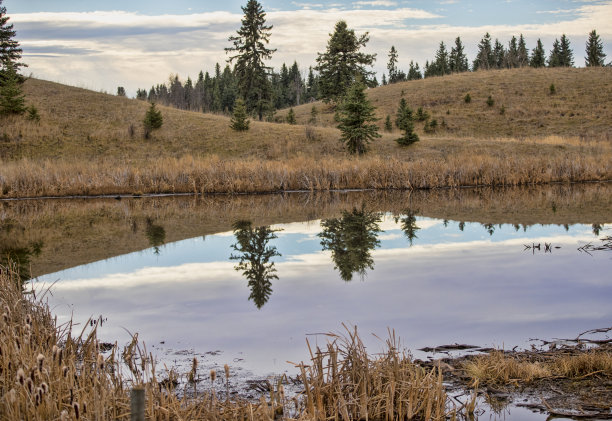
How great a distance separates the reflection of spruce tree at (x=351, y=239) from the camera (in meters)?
11.9

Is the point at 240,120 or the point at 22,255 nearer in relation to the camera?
the point at 22,255

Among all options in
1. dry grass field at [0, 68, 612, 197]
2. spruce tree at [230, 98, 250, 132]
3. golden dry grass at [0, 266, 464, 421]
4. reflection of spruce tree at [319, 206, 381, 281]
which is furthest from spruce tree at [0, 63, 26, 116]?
golden dry grass at [0, 266, 464, 421]

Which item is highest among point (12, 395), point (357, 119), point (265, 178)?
point (357, 119)

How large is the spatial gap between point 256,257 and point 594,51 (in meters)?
96.3

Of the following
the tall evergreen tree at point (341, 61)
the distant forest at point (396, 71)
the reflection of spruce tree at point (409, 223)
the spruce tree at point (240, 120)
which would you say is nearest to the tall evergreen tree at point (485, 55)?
the distant forest at point (396, 71)

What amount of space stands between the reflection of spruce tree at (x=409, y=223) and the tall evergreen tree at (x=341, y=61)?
45058 millimetres

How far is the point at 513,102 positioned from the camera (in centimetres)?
6053

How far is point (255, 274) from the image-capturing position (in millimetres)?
11352

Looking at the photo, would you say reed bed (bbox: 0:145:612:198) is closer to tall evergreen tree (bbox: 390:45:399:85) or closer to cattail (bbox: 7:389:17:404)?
cattail (bbox: 7:389:17:404)

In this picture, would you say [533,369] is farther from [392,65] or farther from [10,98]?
[392,65]

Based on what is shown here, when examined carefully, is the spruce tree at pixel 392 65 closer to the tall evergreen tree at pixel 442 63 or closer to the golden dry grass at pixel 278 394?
the tall evergreen tree at pixel 442 63

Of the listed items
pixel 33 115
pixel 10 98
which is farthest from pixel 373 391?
pixel 10 98

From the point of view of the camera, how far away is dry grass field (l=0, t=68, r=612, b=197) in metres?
28.0

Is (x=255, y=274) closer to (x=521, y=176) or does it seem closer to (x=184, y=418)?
(x=184, y=418)
